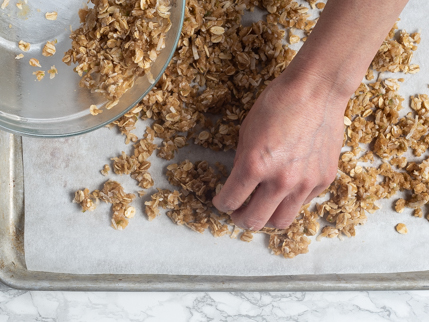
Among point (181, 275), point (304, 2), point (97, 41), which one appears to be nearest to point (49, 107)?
point (97, 41)

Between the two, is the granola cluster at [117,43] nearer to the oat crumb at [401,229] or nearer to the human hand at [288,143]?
A: the human hand at [288,143]

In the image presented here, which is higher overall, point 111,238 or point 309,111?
point 309,111

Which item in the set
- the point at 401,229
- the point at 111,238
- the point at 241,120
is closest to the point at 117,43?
the point at 241,120

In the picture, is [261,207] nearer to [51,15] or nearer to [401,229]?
[401,229]

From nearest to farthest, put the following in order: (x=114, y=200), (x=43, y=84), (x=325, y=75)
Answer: (x=325, y=75), (x=43, y=84), (x=114, y=200)

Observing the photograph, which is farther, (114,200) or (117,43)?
(114,200)

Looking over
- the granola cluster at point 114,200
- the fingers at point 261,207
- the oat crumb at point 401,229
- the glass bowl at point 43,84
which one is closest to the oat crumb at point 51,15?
the glass bowl at point 43,84

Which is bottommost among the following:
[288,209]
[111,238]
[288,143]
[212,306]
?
[212,306]
